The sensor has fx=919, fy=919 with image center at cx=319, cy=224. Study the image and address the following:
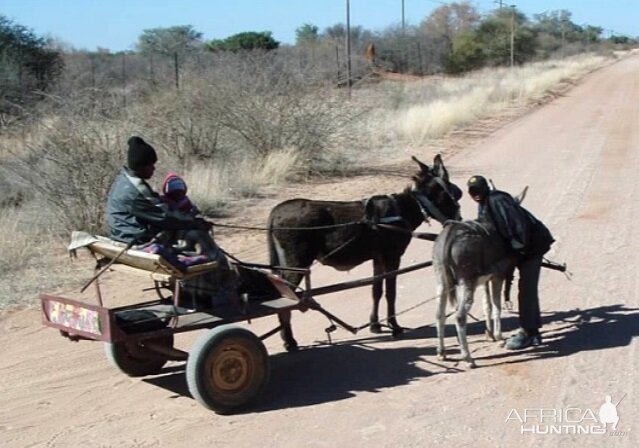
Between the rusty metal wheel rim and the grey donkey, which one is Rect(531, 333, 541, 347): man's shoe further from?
the rusty metal wheel rim

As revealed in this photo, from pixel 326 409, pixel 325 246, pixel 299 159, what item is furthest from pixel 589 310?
pixel 299 159

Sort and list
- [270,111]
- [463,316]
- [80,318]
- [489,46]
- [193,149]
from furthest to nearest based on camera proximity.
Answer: [489,46], [270,111], [193,149], [463,316], [80,318]

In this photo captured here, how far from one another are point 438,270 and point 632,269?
3.63 meters

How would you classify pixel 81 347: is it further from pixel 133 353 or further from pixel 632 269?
pixel 632 269

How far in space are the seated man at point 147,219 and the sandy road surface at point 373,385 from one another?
0.89 m

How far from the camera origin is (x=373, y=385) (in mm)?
6922

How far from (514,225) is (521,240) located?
0.44 ft

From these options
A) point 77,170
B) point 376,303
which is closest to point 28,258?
point 77,170

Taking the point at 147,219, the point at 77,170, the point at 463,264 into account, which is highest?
the point at 77,170

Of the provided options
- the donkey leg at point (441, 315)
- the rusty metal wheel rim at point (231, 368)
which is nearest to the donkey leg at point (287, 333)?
the rusty metal wheel rim at point (231, 368)

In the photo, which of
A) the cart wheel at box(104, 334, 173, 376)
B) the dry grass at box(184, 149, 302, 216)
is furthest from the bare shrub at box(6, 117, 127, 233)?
the cart wheel at box(104, 334, 173, 376)

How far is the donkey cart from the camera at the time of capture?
6.39m

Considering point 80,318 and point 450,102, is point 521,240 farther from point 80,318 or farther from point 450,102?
point 450,102

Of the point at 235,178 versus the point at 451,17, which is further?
the point at 451,17
